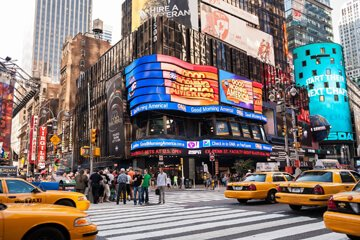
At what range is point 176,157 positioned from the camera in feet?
142

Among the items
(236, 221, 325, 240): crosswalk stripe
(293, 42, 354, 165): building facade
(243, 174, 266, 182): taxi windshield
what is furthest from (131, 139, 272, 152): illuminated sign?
(293, 42, 354, 165): building facade

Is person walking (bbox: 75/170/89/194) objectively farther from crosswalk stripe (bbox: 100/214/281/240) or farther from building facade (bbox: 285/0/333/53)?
building facade (bbox: 285/0/333/53)

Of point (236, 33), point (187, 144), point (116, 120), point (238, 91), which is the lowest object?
point (187, 144)

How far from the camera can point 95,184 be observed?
1766cm

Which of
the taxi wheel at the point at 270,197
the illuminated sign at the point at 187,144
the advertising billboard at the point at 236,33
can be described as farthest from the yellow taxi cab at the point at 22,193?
the advertising billboard at the point at 236,33

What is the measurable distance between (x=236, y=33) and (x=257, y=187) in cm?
5622

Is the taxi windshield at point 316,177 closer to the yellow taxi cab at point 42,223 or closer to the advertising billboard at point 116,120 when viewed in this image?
the yellow taxi cab at point 42,223

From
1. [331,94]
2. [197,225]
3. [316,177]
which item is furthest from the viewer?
[331,94]

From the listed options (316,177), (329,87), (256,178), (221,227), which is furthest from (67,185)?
(329,87)

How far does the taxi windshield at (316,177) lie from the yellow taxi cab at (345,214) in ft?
14.8

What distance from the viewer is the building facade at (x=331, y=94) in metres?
92.8

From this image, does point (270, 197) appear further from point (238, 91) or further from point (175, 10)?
point (175, 10)

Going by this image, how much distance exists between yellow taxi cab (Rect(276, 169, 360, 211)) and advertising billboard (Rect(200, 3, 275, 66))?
50611 mm

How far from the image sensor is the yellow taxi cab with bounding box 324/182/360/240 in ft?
20.0
